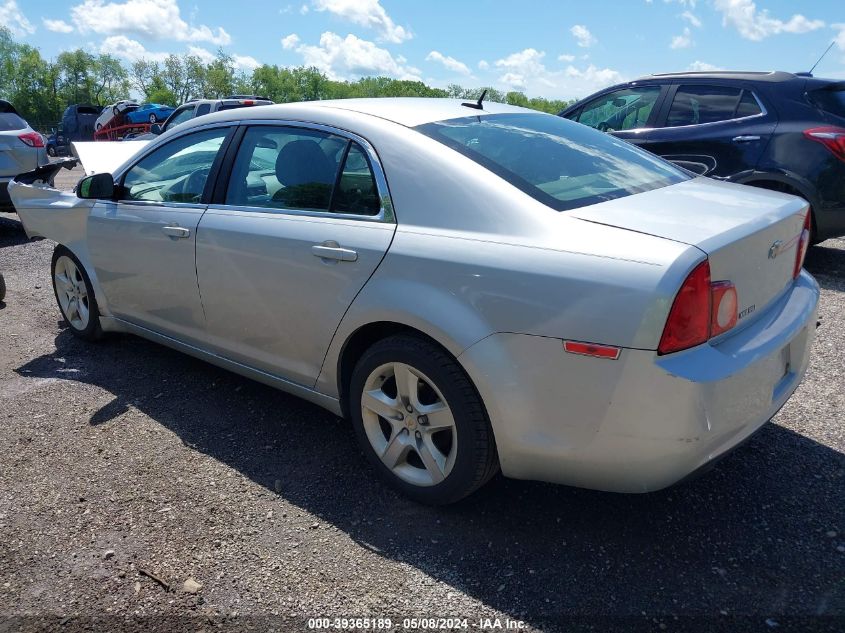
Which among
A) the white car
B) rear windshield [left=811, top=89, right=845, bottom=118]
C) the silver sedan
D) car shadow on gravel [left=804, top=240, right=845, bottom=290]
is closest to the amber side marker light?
the silver sedan

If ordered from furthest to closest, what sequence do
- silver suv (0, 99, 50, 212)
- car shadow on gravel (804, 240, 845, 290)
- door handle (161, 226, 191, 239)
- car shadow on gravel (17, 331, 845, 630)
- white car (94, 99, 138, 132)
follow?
white car (94, 99, 138, 132) < silver suv (0, 99, 50, 212) < car shadow on gravel (804, 240, 845, 290) < door handle (161, 226, 191, 239) < car shadow on gravel (17, 331, 845, 630)

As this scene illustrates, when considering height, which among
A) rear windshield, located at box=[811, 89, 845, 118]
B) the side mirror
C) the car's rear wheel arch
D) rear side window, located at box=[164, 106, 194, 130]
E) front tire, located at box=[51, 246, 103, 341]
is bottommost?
front tire, located at box=[51, 246, 103, 341]

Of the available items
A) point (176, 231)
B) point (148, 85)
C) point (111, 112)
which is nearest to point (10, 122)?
point (176, 231)

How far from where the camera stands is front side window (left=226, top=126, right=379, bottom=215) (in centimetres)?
289

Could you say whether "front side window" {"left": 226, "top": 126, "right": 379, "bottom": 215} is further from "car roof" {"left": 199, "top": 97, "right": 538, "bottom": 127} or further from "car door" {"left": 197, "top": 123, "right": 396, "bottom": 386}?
"car roof" {"left": 199, "top": 97, "right": 538, "bottom": 127}

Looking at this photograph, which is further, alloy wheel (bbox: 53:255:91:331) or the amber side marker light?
alloy wheel (bbox: 53:255:91:331)

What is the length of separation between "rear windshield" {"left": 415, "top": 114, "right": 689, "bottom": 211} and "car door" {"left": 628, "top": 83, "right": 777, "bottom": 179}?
3051mm

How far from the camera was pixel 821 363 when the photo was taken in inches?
160

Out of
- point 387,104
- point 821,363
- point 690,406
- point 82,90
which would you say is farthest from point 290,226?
point 82,90

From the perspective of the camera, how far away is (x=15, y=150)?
27.2 ft

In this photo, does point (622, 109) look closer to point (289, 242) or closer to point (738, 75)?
point (738, 75)

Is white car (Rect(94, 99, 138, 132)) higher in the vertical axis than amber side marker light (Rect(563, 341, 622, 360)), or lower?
lower

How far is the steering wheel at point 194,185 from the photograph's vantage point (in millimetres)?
3580

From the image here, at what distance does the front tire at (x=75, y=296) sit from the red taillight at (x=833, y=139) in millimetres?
5807
